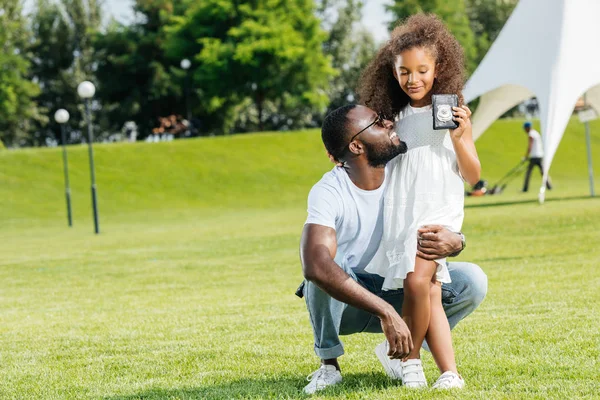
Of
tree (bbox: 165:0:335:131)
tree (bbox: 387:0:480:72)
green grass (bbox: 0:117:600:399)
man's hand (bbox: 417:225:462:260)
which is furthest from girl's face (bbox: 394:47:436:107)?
tree (bbox: 387:0:480:72)

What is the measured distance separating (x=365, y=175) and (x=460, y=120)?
479 millimetres

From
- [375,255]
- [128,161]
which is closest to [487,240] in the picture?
[375,255]

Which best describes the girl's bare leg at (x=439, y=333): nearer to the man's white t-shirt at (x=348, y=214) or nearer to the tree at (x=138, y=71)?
the man's white t-shirt at (x=348, y=214)

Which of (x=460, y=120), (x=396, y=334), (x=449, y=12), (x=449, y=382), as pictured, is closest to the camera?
(x=396, y=334)

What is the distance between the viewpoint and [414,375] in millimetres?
3896

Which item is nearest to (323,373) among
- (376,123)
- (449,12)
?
(376,123)

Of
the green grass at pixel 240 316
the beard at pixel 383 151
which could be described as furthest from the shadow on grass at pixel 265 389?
the beard at pixel 383 151

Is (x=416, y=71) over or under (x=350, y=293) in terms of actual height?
over

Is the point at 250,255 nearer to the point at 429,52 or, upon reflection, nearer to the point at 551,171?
the point at 429,52

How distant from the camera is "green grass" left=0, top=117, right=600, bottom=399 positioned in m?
4.35

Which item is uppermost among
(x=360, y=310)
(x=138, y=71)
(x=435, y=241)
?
(x=435, y=241)

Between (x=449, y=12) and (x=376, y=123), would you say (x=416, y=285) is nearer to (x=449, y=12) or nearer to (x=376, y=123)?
(x=376, y=123)

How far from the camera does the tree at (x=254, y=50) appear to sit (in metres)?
50.5

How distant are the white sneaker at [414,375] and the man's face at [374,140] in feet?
2.92
